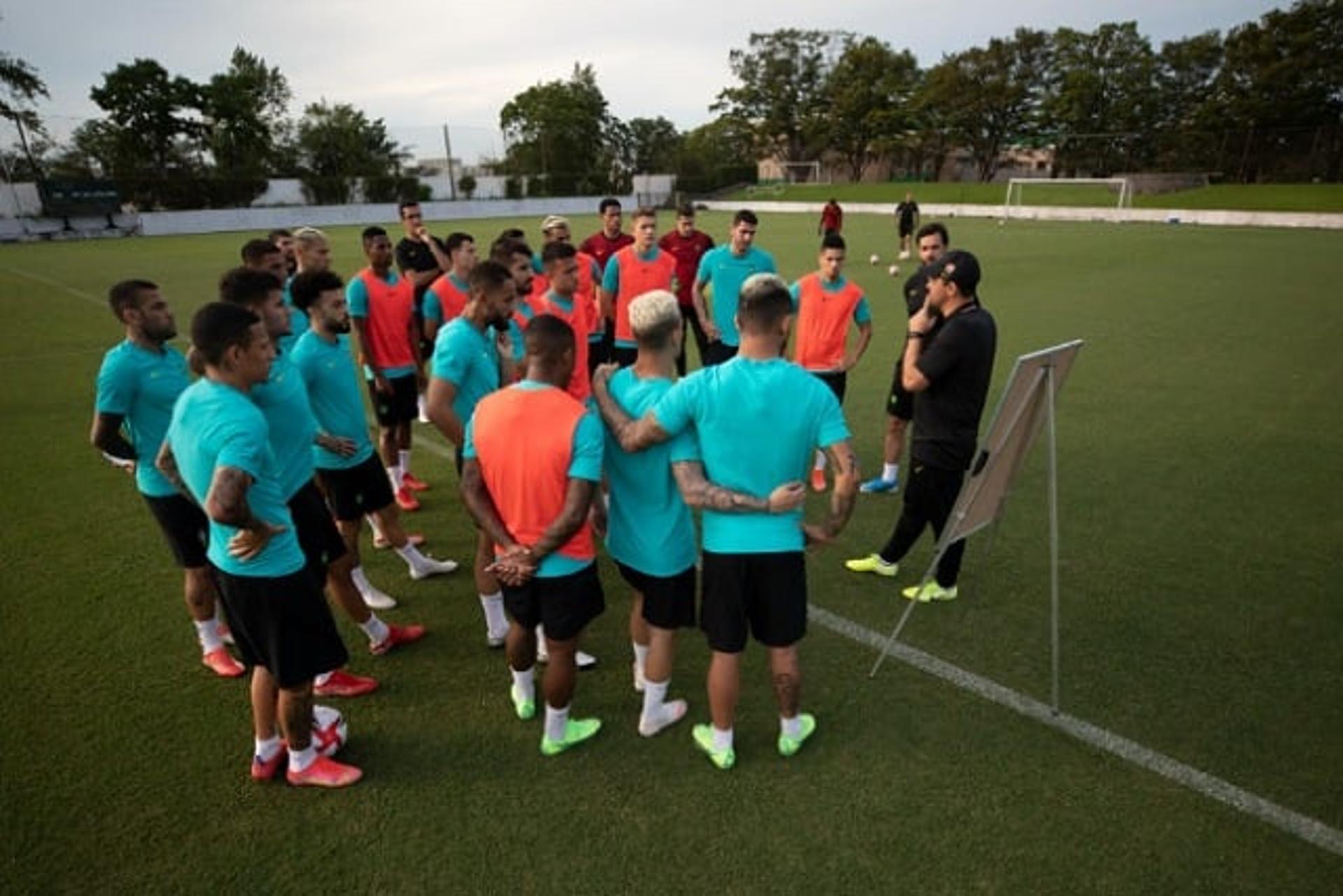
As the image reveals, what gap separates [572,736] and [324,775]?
110 centimetres

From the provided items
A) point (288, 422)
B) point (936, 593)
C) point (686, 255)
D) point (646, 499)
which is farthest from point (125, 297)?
point (686, 255)

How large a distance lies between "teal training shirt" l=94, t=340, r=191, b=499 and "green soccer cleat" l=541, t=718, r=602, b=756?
228 centimetres

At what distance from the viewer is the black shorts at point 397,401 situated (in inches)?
239

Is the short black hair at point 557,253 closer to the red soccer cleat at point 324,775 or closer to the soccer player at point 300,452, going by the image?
the soccer player at point 300,452

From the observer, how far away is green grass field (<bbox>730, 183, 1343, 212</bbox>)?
3216 centimetres

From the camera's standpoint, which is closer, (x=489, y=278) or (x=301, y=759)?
(x=301, y=759)

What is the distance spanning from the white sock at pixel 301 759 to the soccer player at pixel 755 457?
1810mm

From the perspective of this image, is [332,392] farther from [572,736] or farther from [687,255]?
[687,255]

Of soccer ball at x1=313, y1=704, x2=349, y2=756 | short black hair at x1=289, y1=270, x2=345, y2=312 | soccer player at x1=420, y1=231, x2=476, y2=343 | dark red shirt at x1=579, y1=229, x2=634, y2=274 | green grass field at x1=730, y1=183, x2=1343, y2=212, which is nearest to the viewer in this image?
soccer ball at x1=313, y1=704, x2=349, y2=756

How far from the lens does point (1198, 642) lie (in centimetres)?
405

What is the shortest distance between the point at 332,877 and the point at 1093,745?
11.0 ft

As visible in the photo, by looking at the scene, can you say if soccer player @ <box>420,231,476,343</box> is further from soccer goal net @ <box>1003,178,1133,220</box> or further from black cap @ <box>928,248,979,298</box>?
soccer goal net @ <box>1003,178,1133,220</box>

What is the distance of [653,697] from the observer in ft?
11.2

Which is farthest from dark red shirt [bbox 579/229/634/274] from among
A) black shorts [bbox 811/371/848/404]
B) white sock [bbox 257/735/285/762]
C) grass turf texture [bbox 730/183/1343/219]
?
grass turf texture [bbox 730/183/1343/219]
